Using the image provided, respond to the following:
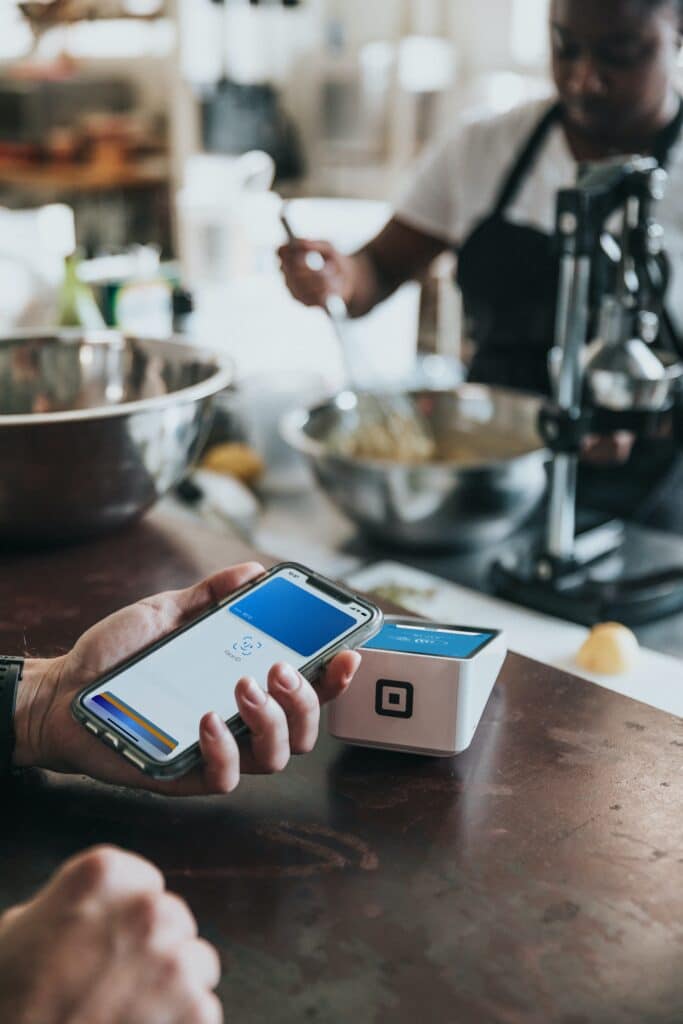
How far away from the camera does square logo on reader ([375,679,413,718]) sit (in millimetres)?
766

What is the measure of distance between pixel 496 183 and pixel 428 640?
1.28 metres

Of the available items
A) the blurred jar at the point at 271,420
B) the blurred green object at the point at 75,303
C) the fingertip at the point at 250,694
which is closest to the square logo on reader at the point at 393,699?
the fingertip at the point at 250,694

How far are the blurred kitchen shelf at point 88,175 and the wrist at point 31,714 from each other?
463 cm

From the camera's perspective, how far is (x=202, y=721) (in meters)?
0.65

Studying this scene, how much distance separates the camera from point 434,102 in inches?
183

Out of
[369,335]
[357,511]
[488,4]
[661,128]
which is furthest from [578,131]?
[488,4]

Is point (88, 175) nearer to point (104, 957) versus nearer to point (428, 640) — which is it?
point (428, 640)

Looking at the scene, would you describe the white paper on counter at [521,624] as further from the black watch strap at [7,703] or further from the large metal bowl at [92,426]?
the black watch strap at [7,703]

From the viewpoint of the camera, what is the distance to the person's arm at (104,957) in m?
0.51

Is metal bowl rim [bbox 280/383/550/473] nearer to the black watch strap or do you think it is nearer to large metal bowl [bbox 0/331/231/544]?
large metal bowl [bbox 0/331/231/544]

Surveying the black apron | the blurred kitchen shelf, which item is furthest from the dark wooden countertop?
the blurred kitchen shelf

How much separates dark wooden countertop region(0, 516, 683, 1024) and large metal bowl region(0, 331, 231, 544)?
1.30 ft

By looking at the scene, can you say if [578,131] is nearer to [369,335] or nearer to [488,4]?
[369,335]

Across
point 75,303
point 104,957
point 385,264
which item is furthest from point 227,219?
point 104,957
